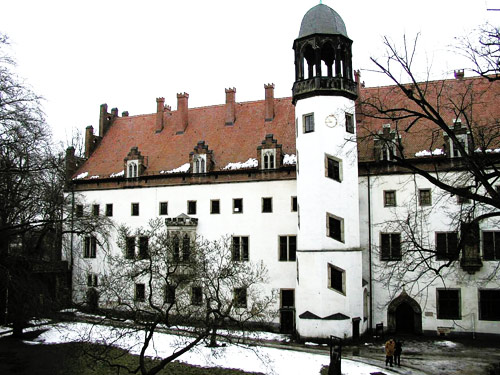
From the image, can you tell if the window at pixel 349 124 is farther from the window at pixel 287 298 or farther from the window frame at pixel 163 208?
the window frame at pixel 163 208

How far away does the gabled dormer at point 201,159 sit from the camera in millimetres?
35281

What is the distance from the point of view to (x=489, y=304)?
93.9 ft

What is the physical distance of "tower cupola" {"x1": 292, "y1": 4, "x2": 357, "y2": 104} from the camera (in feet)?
96.1

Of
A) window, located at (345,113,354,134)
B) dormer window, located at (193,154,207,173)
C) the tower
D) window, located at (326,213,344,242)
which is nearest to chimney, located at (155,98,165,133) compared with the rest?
dormer window, located at (193,154,207,173)

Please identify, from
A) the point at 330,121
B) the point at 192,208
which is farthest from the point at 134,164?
the point at 330,121

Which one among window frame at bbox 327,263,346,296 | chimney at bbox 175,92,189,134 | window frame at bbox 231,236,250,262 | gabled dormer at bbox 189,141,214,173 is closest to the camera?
window frame at bbox 327,263,346,296

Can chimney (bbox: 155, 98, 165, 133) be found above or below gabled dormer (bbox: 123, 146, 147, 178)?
above

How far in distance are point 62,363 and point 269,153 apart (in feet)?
58.6

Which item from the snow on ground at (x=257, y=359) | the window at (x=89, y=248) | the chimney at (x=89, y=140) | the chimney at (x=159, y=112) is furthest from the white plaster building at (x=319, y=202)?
the chimney at (x=89, y=140)

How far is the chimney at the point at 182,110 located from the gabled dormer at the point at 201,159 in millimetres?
4975

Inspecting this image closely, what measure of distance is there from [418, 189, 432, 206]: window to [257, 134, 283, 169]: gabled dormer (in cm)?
919

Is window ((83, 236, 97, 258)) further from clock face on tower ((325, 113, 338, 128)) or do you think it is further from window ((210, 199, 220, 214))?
clock face on tower ((325, 113, 338, 128))

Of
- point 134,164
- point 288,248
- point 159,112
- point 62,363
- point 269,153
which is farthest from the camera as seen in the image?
point 159,112

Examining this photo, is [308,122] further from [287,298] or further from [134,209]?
[134,209]
